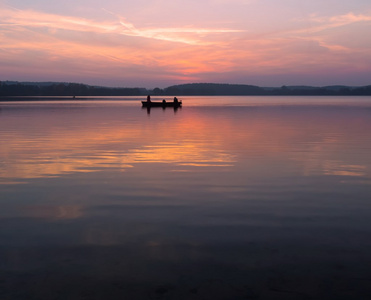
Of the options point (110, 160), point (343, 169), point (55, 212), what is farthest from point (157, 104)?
point (55, 212)

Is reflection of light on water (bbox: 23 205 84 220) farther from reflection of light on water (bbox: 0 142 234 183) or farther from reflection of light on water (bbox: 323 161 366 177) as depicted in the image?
reflection of light on water (bbox: 323 161 366 177)

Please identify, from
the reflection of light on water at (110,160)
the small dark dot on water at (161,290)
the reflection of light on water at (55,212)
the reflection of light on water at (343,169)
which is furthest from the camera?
the reflection of light on water at (110,160)

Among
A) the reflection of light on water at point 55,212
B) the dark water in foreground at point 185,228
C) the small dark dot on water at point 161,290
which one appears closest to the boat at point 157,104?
the dark water in foreground at point 185,228

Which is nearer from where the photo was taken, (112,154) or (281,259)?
(281,259)

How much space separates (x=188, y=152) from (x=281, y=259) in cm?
1403

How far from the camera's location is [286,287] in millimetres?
5719

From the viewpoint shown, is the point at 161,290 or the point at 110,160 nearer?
the point at 161,290

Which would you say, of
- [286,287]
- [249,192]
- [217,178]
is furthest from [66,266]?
[217,178]

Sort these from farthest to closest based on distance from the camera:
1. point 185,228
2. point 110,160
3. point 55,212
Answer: point 110,160
point 55,212
point 185,228

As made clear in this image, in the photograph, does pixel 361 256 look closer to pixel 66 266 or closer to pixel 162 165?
pixel 66 266

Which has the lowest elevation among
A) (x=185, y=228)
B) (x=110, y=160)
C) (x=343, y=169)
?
(x=110, y=160)

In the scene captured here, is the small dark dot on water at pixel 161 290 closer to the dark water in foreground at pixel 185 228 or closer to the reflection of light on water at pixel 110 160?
the dark water in foreground at pixel 185 228

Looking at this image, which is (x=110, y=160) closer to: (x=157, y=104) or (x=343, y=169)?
(x=343, y=169)

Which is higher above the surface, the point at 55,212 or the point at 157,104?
the point at 55,212
